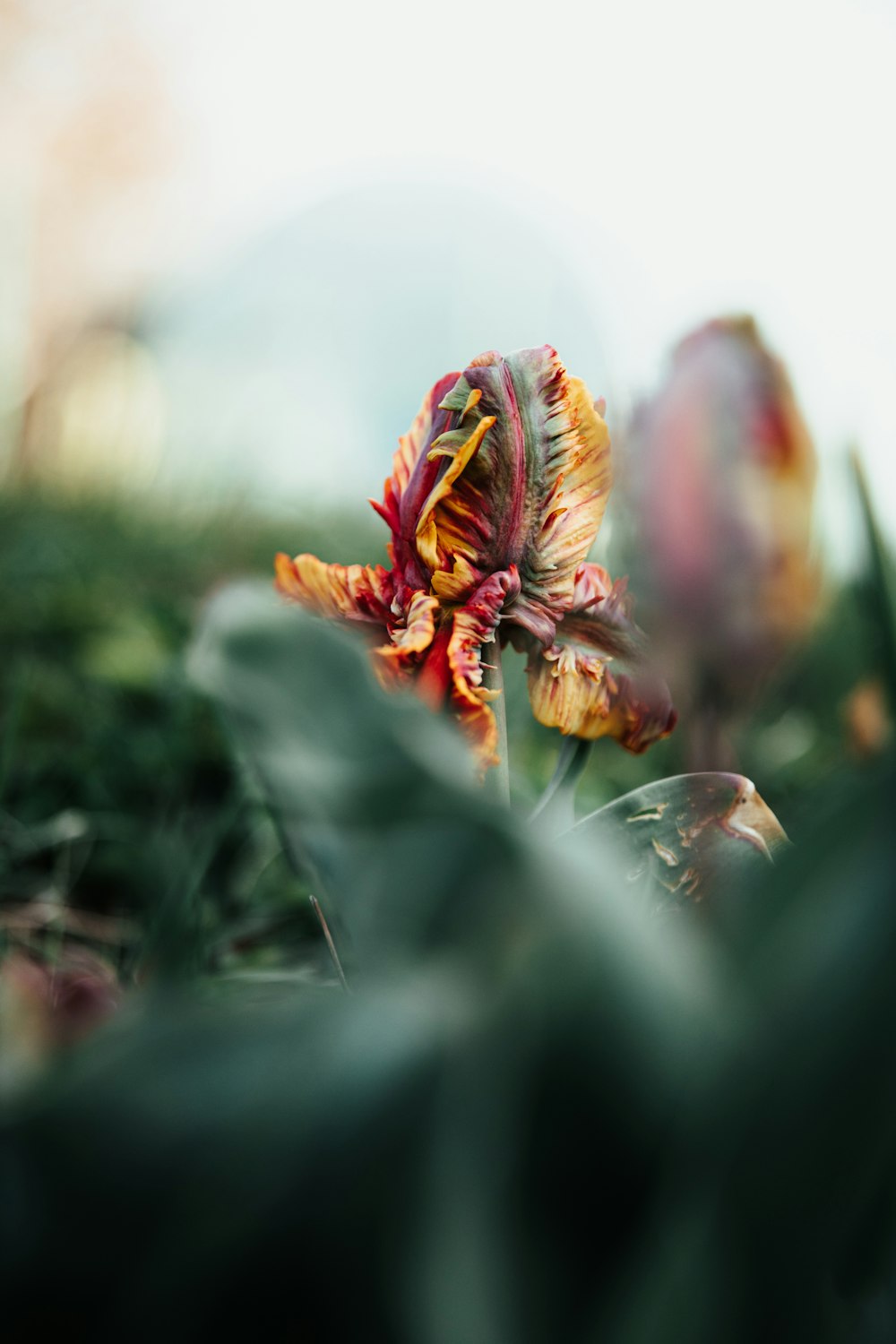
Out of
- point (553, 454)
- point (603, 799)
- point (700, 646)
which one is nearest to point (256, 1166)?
point (553, 454)

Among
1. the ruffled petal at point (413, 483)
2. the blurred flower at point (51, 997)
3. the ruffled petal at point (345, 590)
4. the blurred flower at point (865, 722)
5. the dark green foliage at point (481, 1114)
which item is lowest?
the blurred flower at point (865, 722)

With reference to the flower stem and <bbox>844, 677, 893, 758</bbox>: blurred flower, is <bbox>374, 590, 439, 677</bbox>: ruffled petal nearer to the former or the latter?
the flower stem

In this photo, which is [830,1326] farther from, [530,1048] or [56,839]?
[56,839]

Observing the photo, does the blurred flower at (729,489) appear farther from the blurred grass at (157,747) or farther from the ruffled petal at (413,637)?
the ruffled petal at (413,637)

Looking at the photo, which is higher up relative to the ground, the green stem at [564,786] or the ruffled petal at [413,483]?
the ruffled petal at [413,483]

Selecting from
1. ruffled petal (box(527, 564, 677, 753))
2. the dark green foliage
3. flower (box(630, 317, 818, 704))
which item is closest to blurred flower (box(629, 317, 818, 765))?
flower (box(630, 317, 818, 704))

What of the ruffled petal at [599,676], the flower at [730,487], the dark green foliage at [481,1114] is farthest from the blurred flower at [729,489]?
the dark green foliage at [481,1114]
